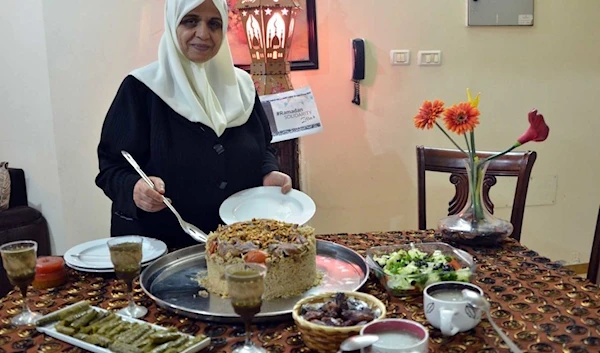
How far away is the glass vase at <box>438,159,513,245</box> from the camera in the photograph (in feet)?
5.16

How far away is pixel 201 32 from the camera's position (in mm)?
1807

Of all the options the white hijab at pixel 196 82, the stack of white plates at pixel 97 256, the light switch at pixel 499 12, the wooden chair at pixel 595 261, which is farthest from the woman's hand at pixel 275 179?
the light switch at pixel 499 12

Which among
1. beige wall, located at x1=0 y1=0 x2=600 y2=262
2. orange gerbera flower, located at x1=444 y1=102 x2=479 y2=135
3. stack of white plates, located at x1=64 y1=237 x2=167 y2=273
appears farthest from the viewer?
beige wall, located at x1=0 y1=0 x2=600 y2=262

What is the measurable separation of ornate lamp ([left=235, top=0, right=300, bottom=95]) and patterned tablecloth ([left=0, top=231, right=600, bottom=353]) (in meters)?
1.55

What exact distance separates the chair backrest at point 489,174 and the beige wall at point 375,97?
1184 mm

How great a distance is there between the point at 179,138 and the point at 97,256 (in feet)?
1.59

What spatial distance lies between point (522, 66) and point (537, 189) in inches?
30.0

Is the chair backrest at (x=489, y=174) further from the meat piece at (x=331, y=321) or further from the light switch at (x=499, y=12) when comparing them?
the light switch at (x=499, y=12)

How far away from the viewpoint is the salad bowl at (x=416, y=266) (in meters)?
1.23

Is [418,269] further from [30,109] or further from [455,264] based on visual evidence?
[30,109]

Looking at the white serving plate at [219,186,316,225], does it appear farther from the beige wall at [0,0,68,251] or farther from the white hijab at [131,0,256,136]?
the beige wall at [0,0,68,251]

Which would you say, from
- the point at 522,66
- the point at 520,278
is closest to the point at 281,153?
the point at 522,66

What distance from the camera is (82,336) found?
3.49ft

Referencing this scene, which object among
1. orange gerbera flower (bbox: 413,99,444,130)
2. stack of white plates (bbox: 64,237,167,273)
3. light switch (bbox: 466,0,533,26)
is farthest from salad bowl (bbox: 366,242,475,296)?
light switch (bbox: 466,0,533,26)
